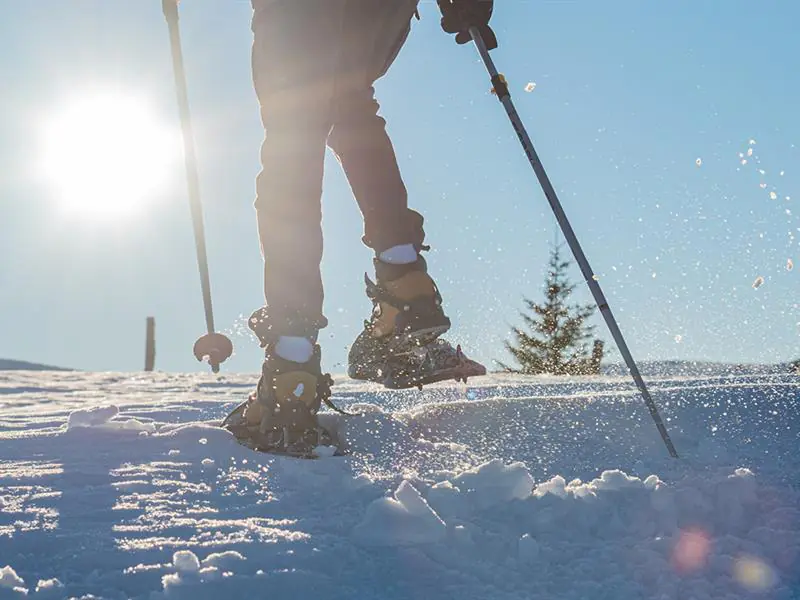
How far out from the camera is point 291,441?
7.70 ft

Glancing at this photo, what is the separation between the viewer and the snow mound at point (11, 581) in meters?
1.14

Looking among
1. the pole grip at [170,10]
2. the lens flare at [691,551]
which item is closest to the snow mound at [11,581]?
the lens flare at [691,551]

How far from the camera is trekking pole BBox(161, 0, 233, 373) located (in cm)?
313

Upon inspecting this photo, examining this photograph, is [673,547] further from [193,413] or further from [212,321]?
[212,321]

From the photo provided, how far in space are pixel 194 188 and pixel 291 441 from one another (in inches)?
61.3

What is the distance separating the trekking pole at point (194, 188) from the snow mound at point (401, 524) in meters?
1.86

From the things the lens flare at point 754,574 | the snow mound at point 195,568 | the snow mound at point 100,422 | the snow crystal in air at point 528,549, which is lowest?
the lens flare at point 754,574

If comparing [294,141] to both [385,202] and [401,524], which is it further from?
[401,524]

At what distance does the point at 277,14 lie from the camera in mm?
2486

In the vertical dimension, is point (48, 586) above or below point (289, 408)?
below

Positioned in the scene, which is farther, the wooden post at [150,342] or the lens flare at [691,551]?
the wooden post at [150,342]

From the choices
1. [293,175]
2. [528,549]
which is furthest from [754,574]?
[293,175]

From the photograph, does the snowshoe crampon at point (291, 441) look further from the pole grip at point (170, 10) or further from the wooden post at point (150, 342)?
the wooden post at point (150, 342)

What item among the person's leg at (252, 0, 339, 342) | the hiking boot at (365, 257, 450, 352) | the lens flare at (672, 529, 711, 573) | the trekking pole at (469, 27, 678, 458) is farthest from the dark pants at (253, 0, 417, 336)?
the lens flare at (672, 529, 711, 573)
